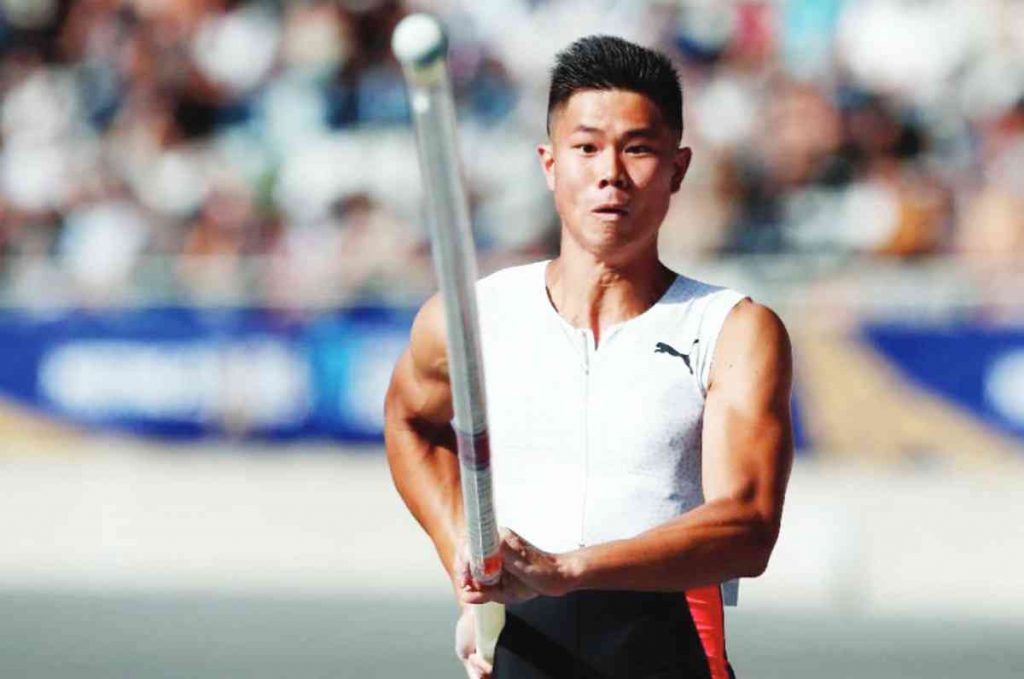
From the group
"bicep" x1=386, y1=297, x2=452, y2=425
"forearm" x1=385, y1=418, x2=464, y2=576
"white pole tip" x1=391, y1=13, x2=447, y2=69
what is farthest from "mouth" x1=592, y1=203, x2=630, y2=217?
"white pole tip" x1=391, y1=13, x2=447, y2=69

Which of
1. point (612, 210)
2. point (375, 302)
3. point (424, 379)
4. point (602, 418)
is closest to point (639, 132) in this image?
point (612, 210)

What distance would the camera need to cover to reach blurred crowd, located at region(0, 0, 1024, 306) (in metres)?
13.6

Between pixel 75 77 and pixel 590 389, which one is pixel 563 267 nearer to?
pixel 590 389

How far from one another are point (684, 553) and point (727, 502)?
0.15 metres

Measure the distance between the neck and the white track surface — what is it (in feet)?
25.1

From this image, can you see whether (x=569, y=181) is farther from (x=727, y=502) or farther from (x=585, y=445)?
(x=727, y=502)

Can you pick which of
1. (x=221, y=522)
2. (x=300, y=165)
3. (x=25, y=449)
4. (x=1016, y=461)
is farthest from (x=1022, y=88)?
(x=25, y=449)

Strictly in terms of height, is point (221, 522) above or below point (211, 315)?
below

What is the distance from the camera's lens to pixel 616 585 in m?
4.30

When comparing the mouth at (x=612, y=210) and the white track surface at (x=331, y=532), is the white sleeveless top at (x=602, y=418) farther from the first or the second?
the white track surface at (x=331, y=532)

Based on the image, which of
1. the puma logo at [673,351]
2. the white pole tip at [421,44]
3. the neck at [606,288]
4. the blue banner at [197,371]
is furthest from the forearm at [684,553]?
the blue banner at [197,371]

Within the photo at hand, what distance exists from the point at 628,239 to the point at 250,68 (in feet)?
37.5

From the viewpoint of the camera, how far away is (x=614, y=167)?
4539 mm

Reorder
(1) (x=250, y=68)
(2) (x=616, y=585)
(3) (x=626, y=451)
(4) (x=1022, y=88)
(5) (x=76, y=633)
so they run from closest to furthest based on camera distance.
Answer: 1. (2) (x=616, y=585)
2. (3) (x=626, y=451)
3. (5) (x=76, y=633)
4. (4) (x=1022, y=88)
5. (1) (x=250, y=68)
